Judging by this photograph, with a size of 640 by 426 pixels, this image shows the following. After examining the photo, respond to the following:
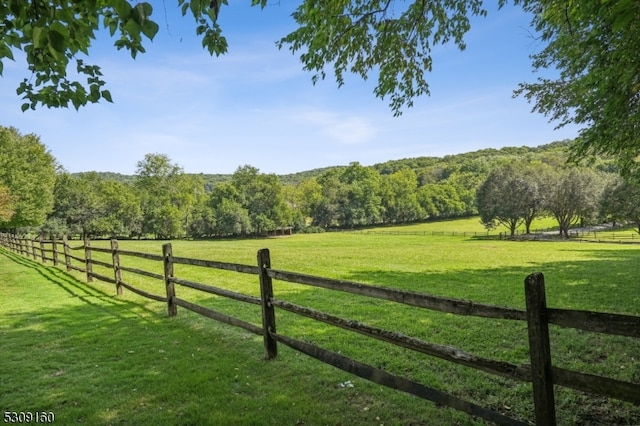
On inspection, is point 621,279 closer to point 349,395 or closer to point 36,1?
point 349,395

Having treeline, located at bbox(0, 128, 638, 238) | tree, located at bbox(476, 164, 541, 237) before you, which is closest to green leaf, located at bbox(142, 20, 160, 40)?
treeline, located at bbox(0, 128, 638, 238)

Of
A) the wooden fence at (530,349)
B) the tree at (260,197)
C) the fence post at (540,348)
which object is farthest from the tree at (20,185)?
the tree at (260,197)

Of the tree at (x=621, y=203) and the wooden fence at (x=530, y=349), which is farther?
the tree at (x=621, y=203)

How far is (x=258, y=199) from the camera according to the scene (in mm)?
70188

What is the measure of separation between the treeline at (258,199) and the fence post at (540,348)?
1071 inches

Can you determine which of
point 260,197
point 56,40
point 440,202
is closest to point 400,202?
point 440,202

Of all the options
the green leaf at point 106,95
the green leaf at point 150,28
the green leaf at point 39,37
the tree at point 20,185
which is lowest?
the green leaf at point 39,37

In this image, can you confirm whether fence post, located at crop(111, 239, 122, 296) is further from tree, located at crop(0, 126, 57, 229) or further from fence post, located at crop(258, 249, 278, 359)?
tree, located at crop(0, 126, 57, 229)

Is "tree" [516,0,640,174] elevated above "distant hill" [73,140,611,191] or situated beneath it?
situated beneath

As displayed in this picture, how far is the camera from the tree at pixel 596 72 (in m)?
5.20

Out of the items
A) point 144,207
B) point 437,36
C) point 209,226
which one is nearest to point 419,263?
point 437,36

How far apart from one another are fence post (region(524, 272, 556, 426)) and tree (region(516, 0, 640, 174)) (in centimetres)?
298

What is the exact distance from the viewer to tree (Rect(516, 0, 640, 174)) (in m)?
5.20

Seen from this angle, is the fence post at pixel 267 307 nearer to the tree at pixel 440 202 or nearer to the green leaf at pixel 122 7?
the green leaf at pixel 122 7
